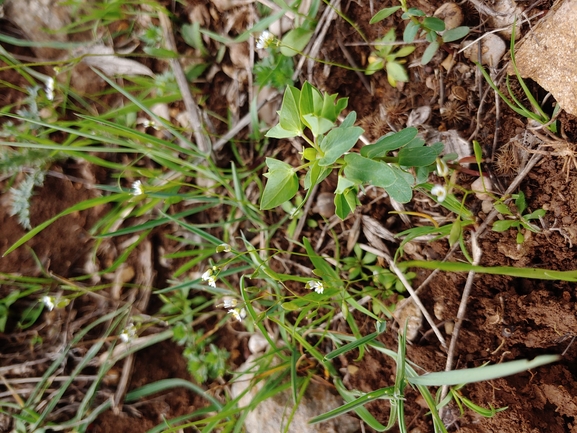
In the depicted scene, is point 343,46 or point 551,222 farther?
point 343,46

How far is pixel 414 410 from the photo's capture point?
70.2 inches

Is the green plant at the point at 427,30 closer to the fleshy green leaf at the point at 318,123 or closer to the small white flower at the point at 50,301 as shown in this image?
the fleshy green leaf at the point at 318,123

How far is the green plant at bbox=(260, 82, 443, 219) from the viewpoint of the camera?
1255 mm

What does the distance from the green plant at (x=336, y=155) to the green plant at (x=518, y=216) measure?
34 centimetres

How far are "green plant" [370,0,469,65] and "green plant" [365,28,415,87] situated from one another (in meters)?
0.10

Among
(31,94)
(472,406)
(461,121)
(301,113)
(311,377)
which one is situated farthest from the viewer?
(31,94)

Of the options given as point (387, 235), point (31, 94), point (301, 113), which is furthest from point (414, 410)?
point (31, 94)

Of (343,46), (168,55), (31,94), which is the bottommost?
(31,94)

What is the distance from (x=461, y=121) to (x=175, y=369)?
5.99 ft

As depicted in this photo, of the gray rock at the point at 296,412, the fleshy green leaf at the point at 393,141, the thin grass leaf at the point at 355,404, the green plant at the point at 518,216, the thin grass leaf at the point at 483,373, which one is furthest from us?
the gray rock at the point at 296,412

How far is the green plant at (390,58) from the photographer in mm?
1790

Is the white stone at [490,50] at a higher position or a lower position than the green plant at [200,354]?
higher

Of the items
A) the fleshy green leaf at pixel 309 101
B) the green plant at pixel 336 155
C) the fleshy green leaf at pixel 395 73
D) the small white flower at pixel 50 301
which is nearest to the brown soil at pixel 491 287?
the fleshy green leaf at pixel 395 73

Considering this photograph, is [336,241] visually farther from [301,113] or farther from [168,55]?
[168,55]
